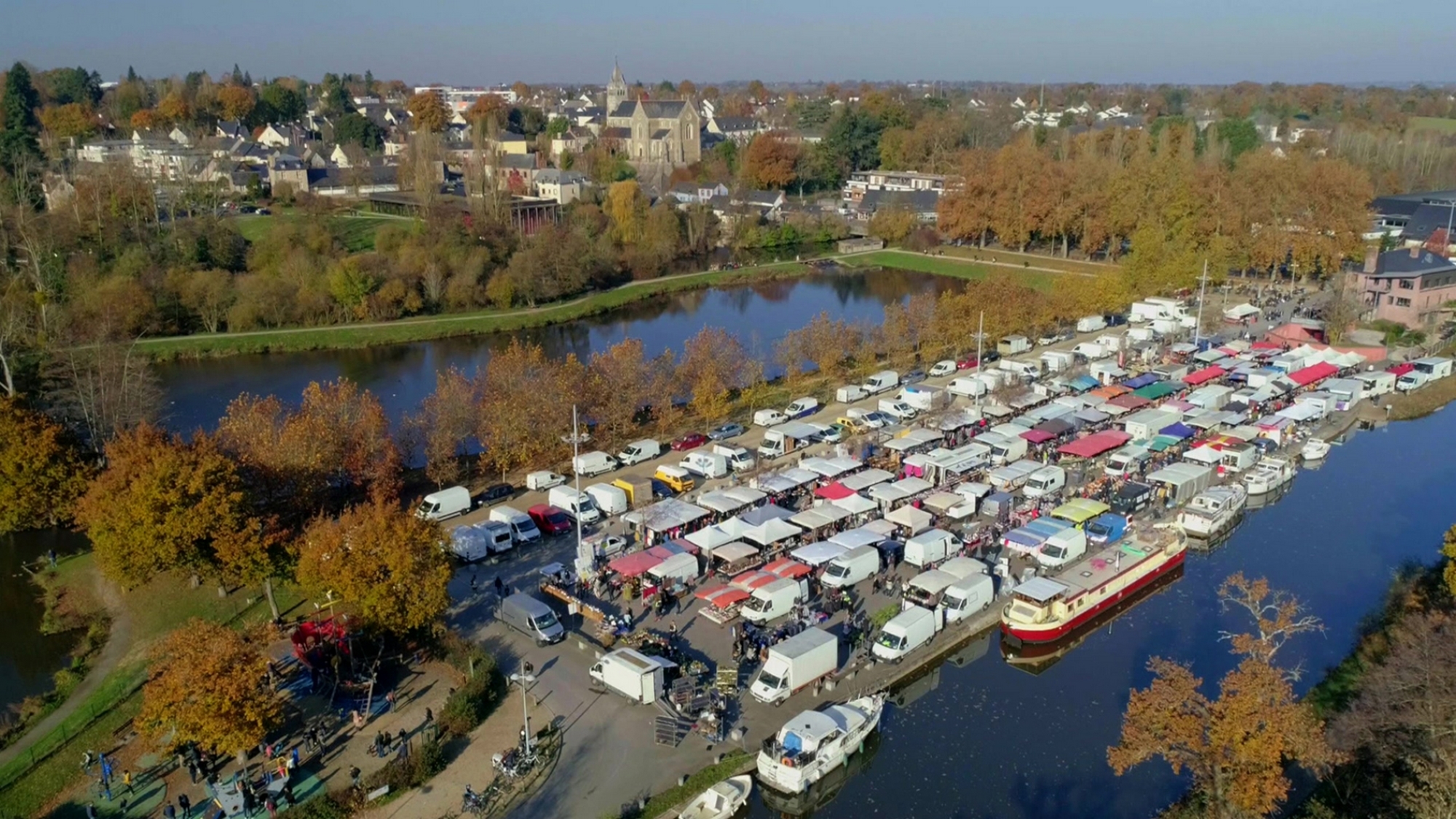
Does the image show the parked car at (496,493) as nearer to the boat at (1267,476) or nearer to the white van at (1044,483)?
the white van at (1044,483)

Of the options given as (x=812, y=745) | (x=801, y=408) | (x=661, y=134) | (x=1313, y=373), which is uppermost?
(x=661, y=134)

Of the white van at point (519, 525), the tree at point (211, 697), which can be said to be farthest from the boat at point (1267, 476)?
the tree at point (211, 697)

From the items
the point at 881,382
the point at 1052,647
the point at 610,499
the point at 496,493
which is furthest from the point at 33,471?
the point at 881,382

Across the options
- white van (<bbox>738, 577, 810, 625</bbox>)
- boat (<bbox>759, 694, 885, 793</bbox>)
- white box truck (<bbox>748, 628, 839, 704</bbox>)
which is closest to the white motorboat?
white van (<bbox>738, 577, 810, 625</bbox>)

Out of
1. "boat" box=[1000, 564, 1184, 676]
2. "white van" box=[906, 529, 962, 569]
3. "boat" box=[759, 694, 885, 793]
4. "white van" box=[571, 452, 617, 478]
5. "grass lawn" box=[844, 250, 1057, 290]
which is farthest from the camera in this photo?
"grass lawn" box=[844, 250, 1057, 290]

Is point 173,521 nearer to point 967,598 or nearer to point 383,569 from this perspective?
point 383,569

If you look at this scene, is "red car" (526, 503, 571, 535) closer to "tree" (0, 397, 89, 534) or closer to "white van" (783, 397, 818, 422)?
"white van" (783, 397, 818, 422)

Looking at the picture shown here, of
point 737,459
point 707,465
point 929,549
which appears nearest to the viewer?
point 929,549

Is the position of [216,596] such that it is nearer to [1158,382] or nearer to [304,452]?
[304,452]
